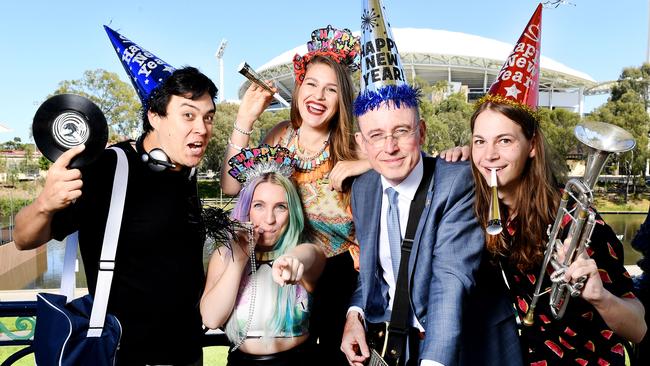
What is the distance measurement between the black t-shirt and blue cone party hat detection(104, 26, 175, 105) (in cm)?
37

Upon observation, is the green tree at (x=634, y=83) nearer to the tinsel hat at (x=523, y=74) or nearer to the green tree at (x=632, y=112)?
the green tree at (x=632, y=112)

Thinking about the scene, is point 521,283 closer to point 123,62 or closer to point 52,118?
point 52,118

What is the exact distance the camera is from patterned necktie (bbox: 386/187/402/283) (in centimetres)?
228

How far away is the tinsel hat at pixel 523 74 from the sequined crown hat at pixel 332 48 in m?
0.98

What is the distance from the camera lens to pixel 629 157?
28.1 m

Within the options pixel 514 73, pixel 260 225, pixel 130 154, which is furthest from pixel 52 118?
pixel 514 73

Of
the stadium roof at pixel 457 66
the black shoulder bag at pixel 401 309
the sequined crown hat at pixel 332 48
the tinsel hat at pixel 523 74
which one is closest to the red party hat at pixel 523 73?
the tinsel hat at pixel 523 74

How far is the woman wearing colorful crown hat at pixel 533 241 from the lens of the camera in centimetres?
211

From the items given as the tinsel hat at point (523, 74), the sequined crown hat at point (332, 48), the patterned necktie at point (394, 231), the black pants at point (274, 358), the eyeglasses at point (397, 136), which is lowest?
the black pants at point (274, 358)

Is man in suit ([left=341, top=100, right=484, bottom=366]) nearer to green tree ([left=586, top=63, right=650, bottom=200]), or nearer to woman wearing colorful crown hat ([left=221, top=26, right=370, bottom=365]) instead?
woman wearing colorful crown hat ([left=221, top=26, right=370, bottom=365])

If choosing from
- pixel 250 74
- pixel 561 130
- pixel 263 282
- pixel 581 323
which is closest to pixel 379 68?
pixel 250 74

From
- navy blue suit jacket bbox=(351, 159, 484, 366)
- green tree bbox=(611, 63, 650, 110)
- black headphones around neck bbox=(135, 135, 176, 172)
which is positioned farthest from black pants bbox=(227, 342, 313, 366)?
green tree bbox=(611, 63, 650, 110)

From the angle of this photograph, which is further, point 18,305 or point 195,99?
point 18,305

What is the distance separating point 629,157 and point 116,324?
3177 cm
